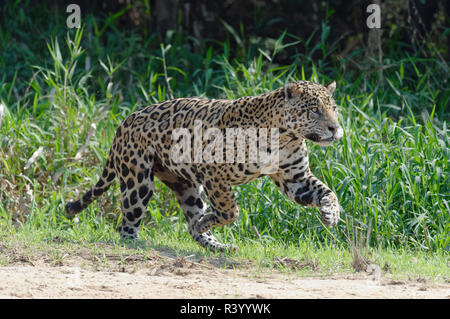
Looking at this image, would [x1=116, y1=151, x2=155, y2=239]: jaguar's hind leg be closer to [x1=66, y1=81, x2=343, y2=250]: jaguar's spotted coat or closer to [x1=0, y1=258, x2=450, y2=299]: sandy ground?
[x1=66, y1=81, x2=343, y2=250]: jaguar's spotted coat

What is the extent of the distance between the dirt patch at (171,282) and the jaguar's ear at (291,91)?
1160 millimetres

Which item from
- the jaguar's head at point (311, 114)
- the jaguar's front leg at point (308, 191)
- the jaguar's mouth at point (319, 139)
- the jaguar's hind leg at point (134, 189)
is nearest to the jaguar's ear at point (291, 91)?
the jaguar's head at point (311, 114)

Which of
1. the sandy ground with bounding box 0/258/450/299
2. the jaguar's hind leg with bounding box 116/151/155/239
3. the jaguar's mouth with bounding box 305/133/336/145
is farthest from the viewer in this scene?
the jaguar's hind leg with bounding box 116/151/155/239

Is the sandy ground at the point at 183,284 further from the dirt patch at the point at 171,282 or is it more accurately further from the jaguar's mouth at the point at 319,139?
the jaguar's mouth at the point at 319,139

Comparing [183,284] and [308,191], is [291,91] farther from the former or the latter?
[183,284]

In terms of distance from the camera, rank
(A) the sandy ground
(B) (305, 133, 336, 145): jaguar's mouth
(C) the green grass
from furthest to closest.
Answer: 1. (C) the green grass
2. (B) (305, 133, 336, 145): jaguar's mouth
3. (A) the sandy ground

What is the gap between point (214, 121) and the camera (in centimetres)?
597

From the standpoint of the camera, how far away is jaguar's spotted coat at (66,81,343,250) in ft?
18.2

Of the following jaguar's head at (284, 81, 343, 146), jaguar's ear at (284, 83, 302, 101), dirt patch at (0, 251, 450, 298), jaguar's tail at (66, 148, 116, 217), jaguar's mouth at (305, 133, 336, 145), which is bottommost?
dirt patch at (0, 251, 450, 298)

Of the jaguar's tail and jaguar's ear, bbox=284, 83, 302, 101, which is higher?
jaguar's ear, bbox=284, 83, 302, 101

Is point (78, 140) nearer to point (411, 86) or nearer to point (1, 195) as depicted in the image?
point (1, 195)

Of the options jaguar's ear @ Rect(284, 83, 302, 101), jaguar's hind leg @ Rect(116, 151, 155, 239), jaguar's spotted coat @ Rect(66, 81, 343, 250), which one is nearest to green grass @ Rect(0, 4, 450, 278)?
jaguar's hind leg @ Rect(116, 151, 155, 239)

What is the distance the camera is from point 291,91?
5609mm
